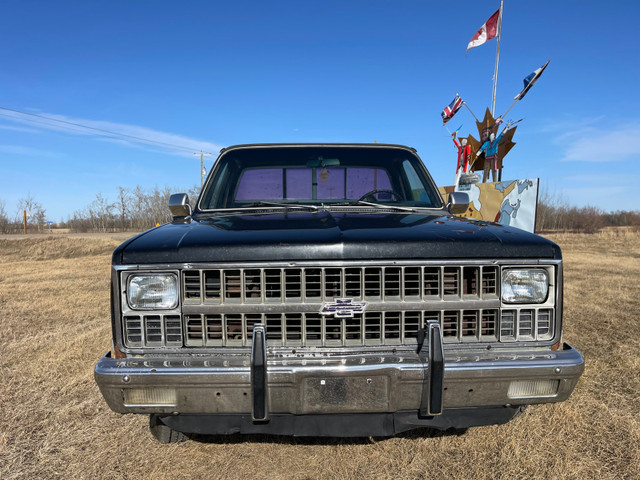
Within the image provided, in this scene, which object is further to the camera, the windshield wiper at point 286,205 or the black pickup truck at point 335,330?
the windshield wiper at point 286,205

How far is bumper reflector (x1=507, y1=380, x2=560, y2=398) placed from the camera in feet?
6.48

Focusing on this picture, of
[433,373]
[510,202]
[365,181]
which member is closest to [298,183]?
[365,181]

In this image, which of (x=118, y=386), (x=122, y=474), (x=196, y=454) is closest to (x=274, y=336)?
(x=118, y=386)

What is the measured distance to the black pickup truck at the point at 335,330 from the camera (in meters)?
1.89

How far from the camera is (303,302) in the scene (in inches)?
78.7

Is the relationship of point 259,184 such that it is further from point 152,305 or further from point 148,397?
point 148,397

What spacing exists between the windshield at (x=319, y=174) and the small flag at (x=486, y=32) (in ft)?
45.3

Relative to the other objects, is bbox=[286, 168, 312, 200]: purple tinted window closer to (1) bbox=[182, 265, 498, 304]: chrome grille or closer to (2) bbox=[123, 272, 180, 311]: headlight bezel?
(1) bbox=[182, 265, 498, 304]: chrome grille

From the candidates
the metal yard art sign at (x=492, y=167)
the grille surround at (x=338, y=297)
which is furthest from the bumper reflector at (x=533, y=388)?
the metal yard art sign at (x=492, y=167)

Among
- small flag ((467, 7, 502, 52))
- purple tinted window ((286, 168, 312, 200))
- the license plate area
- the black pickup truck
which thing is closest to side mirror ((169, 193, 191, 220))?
purple tinted window ((286, 168, 312, 200))

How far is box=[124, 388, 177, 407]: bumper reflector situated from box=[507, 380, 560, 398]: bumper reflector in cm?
162

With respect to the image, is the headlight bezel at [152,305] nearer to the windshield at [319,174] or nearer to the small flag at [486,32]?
the windshield at [319,174]

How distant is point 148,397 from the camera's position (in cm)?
194

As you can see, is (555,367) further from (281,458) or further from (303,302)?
(281,458)
